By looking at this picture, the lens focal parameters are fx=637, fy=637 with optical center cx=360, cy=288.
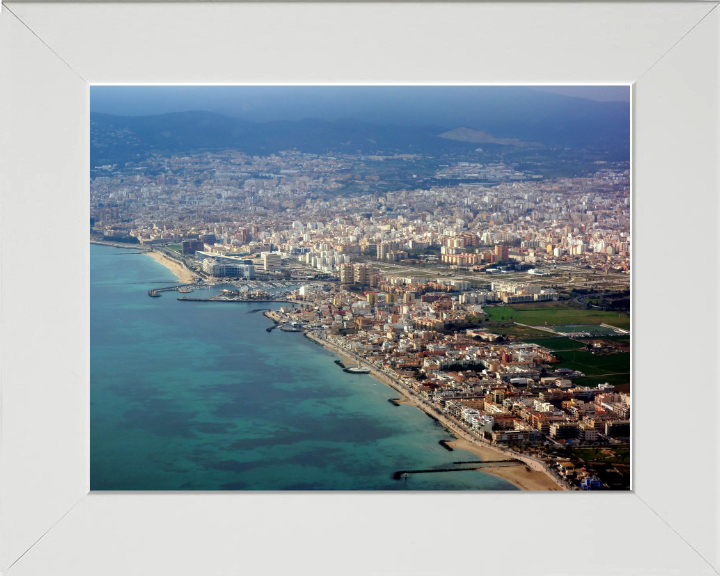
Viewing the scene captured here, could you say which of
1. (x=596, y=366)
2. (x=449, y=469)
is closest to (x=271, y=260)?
(x=449, y=469)

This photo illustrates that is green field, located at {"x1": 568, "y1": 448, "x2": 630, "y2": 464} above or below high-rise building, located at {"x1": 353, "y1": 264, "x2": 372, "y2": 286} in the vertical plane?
below

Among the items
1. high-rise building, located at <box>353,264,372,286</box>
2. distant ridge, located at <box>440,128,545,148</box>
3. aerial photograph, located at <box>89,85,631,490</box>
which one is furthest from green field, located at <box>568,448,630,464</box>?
distant ridge, located at <box>440,128,545,148</box>

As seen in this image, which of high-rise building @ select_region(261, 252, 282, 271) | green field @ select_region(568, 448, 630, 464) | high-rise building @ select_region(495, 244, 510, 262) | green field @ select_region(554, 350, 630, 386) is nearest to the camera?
green field @ select_region(568, 448, 630, 464)

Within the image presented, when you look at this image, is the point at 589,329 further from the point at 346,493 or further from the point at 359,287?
the point at 346,493

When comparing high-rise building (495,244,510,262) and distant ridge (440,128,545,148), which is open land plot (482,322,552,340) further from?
distant ridge (440,128,545,148)

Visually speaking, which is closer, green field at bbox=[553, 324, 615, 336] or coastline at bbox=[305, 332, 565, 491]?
coastline at bbox=[305, 332, 565, 491]

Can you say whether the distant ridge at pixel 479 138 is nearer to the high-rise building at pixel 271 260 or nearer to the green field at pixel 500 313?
the green field at pixel 500 313
